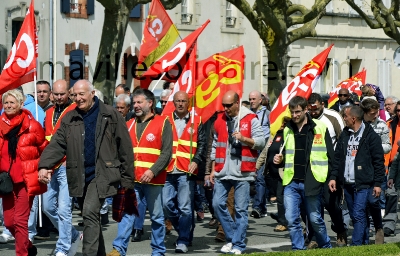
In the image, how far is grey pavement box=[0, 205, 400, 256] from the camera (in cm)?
1299

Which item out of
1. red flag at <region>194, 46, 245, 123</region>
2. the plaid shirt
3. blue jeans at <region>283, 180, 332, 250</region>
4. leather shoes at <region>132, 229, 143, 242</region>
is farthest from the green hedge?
red flag at <region>194, 46, 245, 123</region>

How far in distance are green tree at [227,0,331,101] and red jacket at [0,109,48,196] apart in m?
13.3

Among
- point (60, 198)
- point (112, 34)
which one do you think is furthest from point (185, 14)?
point (60, 198)

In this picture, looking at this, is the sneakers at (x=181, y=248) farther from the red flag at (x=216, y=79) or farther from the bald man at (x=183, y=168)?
the red flag at (x=216, y=79)

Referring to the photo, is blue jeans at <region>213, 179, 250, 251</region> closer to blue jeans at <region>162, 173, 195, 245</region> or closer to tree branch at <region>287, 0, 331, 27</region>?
blue jeans at <region>162, 173, 195, 245</region>

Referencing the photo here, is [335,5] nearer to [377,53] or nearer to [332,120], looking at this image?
[377,53]

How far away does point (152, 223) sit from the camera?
1193cm

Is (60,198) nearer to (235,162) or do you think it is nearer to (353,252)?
(235,162)

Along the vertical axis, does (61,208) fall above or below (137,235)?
above

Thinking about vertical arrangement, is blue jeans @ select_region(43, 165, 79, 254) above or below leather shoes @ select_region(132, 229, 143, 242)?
above

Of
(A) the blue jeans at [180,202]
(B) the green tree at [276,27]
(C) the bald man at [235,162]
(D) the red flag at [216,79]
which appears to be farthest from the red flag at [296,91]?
(B) the green tree at [276,27]

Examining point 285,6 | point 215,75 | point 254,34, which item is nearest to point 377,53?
point 254,34

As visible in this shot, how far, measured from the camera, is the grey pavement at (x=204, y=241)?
1299 centimetres

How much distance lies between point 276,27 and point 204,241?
1157 cm
